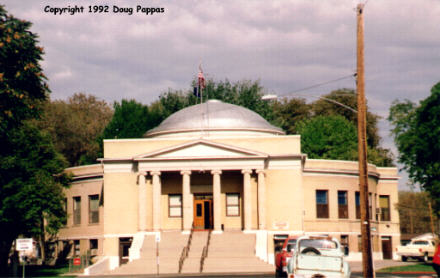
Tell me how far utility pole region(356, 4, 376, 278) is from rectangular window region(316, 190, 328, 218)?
3554cm

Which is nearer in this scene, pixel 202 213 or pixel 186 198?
pixel 186 198

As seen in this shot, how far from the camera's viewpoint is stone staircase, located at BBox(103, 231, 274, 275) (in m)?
48.2

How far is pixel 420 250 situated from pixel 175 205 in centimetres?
2040

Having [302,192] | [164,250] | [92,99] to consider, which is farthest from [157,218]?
[92,99]

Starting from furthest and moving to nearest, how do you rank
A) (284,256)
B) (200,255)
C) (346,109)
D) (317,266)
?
1. (346,109)
2. (200,255)
3. (284,256)
4. (317,266)

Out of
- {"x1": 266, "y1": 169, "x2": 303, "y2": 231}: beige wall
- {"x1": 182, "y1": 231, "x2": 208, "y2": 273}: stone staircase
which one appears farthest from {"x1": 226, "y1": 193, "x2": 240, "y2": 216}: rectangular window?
{"x1": 182, "y1": 231, "x2": 208, "y2": 273}: stone staircase

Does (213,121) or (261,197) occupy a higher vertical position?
(213,121)

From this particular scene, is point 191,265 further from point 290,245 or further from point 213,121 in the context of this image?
point 213,121

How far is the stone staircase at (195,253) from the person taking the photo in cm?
4823

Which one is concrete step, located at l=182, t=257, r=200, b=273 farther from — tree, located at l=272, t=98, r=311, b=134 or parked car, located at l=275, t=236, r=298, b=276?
tree, located at l=272, t=98, r=311, b=134

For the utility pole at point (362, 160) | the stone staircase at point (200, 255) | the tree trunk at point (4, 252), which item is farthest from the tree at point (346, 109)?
the utility pole at point (362, 160)

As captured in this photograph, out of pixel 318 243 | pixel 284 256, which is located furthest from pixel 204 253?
pixel 318 243

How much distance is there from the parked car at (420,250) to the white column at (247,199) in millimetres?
14766

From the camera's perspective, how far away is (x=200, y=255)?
51250mm
